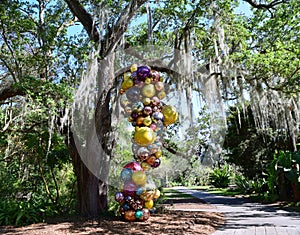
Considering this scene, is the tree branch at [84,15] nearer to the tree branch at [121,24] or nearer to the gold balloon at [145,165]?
the tree branch at [121,24]

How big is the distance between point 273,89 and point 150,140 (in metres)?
4.24

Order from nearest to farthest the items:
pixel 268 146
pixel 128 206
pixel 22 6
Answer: pixel 128 206 < pixel 22 6 < pixel 268 146

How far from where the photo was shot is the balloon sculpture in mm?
6137

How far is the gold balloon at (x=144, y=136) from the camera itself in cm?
606

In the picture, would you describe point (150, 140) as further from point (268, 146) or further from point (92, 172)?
point (268, 146)

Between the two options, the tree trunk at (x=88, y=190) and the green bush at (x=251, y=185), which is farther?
the green bush at (x=251, y=185)

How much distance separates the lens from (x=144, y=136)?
605 cm

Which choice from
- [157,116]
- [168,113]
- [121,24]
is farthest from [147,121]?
[121,24]

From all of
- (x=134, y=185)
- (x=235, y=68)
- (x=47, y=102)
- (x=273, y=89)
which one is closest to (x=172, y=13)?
(x=235, y=68)

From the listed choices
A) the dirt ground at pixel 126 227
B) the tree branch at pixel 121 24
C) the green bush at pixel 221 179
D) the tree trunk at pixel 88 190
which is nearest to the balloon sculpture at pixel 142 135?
the dirt ground at pixel 126 227

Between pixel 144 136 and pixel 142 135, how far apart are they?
0.05 m

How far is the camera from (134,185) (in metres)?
6.14

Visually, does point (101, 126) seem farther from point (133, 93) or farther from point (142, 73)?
point (142, 73)

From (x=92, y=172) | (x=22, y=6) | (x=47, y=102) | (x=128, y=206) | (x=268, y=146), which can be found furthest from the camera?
(x=268, y=146)
